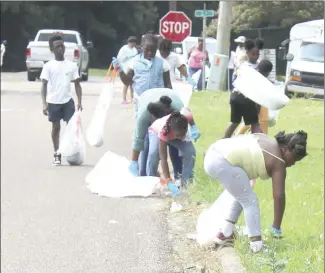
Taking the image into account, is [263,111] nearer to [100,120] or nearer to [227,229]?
[100,120]

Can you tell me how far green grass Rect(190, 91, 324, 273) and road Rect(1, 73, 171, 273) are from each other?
0.75 m

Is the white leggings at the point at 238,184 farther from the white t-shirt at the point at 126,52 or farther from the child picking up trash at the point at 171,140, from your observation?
the white t-shirt at the point at 126,52

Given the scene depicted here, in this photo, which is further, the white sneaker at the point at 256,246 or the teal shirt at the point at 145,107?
the teal shirt at the point at 145,107

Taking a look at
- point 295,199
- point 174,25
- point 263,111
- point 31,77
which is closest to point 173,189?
point 295,199

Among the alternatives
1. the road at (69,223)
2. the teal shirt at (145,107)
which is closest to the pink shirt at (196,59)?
the road at (69,223)

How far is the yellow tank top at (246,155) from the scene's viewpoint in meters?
6.37

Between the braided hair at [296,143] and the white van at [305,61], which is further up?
the braided hair at [296,143]

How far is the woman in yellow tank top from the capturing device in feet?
20.4

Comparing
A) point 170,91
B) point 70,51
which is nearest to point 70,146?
point 170,91

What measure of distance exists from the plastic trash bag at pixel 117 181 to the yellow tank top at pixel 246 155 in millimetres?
2693

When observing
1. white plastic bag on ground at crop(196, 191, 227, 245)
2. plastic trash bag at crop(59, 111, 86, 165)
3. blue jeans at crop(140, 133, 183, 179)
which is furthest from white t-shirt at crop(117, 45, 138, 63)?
white plastic bag on ground at crop(196, 191, 227, 245)

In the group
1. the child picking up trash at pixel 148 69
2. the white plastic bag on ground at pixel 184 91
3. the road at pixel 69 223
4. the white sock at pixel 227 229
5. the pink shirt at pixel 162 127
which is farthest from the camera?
the white plastic bag on ground at pixel 184 91

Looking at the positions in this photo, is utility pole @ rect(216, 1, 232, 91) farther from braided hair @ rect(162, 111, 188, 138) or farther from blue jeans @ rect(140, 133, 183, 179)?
braided hair @ rect(162, 111, 188, 138)

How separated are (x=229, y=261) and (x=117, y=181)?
340cm
